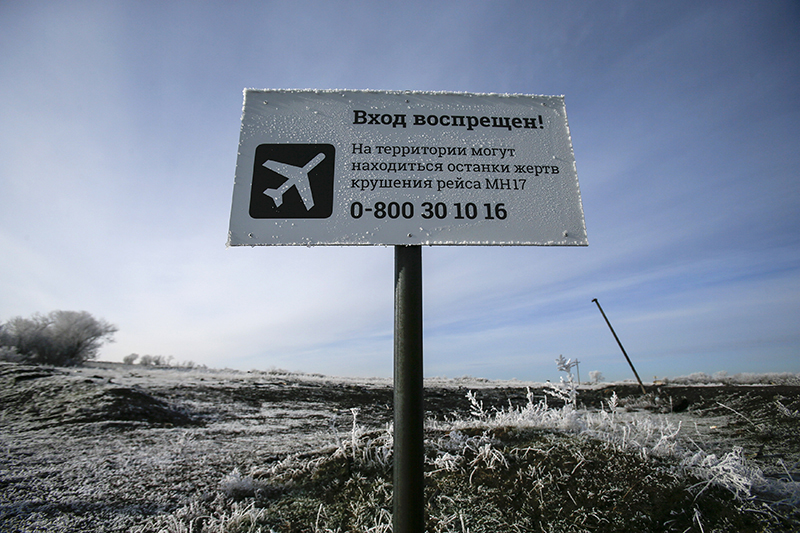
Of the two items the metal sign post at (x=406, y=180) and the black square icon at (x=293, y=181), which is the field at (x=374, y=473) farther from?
the black square icon at (x=293, y=181)

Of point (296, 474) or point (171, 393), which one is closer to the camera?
point (296, 474)

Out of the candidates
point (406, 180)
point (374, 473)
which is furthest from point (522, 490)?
point (406, 180)

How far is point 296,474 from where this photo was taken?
272cm

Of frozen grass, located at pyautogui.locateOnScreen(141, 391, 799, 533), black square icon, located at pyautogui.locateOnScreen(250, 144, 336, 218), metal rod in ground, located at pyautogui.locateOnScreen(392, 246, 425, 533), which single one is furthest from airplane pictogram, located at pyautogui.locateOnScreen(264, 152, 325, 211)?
frozen grass, located at pyautogui.locateOnScreen(141, 391, 799, 533)

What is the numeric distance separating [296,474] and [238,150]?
2640 mm

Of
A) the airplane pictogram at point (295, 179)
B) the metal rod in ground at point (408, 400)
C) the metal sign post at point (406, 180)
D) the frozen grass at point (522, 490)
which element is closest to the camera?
the metal rod in ground at point (408, 400)

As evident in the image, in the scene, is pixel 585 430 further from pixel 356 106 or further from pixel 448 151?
pixel 356 106

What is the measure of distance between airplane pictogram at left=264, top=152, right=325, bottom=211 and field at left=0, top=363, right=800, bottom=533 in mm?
2087

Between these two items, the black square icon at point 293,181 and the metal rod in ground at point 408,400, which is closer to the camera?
the metal rod in ground at point 408,400

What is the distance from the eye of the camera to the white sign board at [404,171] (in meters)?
1.68

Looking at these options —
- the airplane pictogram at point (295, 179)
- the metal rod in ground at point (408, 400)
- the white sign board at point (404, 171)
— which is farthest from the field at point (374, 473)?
the airplane pictogram at point (295, 179)

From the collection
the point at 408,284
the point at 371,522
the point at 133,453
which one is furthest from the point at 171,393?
the point at 408,284

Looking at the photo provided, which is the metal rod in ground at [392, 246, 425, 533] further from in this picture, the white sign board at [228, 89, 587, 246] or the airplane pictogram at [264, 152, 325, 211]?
the airplane pictogram at [264, 152, 325, 211]

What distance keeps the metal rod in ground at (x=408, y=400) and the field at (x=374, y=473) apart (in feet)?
2.65
